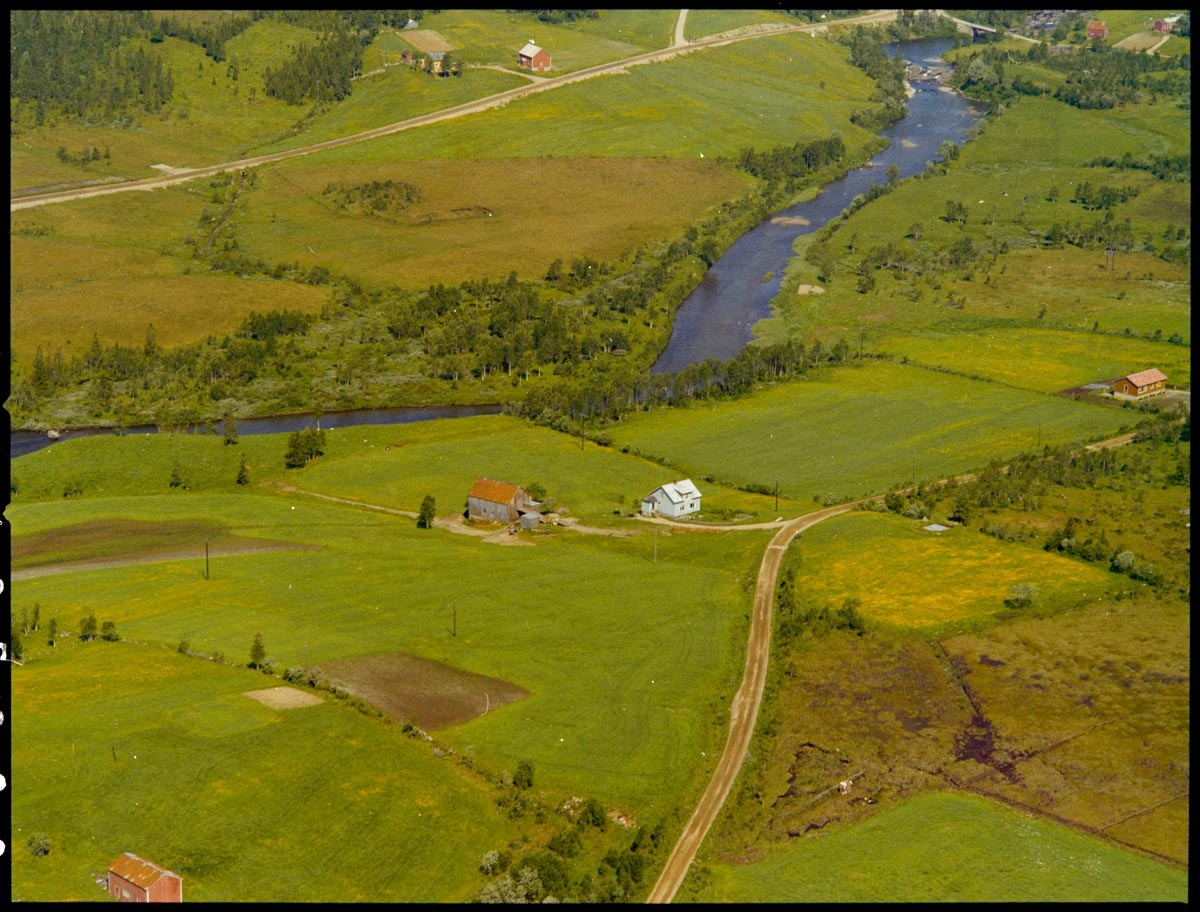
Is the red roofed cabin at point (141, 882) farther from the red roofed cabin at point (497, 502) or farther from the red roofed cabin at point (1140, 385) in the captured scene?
the red roofed cabin at point (1140, 385)

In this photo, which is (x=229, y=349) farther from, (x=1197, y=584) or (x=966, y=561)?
(x=1197, y=584)

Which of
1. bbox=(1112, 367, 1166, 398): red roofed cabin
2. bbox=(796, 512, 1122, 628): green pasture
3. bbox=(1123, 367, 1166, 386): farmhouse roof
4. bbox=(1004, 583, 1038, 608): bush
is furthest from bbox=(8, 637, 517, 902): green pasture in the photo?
bbox=(1123, 367, 1166, 386): farmhouse roof

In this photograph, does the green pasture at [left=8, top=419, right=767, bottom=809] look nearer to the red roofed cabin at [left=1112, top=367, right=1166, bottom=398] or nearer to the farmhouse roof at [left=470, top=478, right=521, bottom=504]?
the farmhouse roof at [left=470, top=478, right=521, bottom=504]

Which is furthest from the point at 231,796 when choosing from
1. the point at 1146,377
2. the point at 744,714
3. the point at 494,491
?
the point at 1146,377

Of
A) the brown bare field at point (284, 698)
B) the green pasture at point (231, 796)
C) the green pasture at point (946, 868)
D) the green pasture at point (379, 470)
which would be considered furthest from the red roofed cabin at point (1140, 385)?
the brown bare field at point (284, 698)

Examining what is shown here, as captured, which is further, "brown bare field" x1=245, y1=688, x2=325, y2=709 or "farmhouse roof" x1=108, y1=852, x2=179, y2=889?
"brown bare field" x1=245, y1=688, x2=325, y2=709
